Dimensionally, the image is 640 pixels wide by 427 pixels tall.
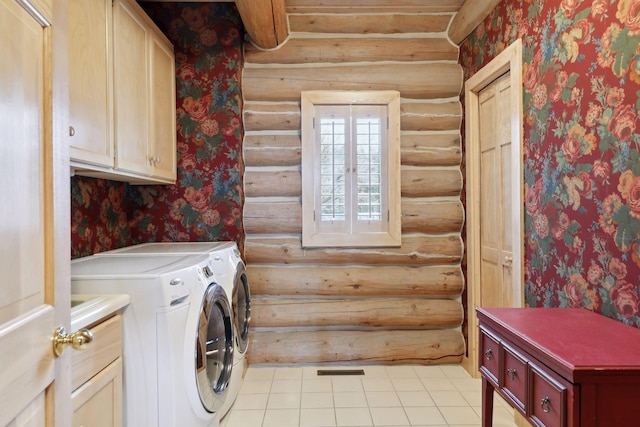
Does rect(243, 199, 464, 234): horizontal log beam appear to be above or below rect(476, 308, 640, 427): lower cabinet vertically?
above

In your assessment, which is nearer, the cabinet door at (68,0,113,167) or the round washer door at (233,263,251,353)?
the cabinet door at (68,0,113,167)

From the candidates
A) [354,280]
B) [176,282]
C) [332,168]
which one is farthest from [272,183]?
[176,282]

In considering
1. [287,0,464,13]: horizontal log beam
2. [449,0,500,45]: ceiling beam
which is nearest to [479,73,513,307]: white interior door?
[449,0,500,45]: ceiling beam

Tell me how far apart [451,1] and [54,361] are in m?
3.11

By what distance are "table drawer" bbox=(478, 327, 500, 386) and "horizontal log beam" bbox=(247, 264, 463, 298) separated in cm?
128

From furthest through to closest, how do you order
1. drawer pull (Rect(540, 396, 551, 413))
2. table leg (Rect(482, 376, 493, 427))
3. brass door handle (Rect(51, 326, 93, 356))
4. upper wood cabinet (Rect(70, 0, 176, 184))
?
1. upper wood cabinet (Rect(70, 0, 176, 184))
2. table leg (Rect(482, 376, 493, 427))
3. drawer pull (Rect(540, 396, 551, 413))
4. brass door handle (Rect(51, 326, 93, 356))

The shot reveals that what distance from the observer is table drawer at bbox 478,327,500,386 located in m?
1.49

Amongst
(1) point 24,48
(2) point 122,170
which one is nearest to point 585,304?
(1) point 24,48

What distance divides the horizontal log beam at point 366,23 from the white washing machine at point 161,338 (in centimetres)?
211

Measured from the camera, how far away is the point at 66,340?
835mm

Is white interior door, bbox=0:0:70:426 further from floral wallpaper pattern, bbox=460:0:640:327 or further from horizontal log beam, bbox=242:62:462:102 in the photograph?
horizontal log beam, bbox=242:62:462:102

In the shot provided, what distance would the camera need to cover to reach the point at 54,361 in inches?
32.6

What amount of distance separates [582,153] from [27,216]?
1.93 meters

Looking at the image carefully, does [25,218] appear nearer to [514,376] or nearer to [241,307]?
[514,376]
